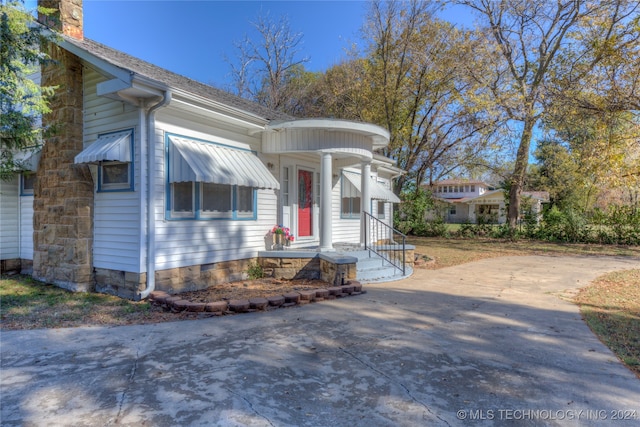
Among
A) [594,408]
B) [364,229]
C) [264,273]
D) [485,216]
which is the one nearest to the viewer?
[594,408]

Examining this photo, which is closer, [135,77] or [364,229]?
[135,77]

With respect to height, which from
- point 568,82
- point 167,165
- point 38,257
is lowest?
point 38,257

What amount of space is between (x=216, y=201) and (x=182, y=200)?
806 mm

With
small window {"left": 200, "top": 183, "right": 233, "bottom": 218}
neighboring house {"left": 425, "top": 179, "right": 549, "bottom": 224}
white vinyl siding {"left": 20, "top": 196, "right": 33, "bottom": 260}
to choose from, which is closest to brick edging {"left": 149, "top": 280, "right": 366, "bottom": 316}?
small window {"left": 200, "top": 183, "right": 233, "bottom": 218}

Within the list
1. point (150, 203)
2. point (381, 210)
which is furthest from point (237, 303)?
point (381, 210)

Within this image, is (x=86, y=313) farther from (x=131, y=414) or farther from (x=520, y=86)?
(x=520, y=86)

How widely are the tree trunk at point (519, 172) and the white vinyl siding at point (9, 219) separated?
705 inches

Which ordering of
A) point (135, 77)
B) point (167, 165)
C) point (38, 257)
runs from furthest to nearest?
point (38, 257) < point (167, 165) < point (135, 77)

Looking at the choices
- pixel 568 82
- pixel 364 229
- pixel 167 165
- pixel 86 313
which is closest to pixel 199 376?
pixel 86 313

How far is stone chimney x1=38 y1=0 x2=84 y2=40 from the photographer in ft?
22.8

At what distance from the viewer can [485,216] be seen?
2127 centimetres

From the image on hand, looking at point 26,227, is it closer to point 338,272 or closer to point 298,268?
point 298,268

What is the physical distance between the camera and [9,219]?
8492mm

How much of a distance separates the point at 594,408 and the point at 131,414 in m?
3.56
